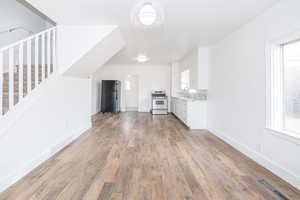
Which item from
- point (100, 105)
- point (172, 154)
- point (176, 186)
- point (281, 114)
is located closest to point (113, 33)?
point (172, 154)

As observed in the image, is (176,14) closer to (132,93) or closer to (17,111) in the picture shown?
(17,111)

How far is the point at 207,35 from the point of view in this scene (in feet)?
12.8

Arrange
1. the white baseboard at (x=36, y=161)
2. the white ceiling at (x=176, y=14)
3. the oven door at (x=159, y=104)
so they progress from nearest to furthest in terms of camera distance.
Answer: the white baseboard at (x=36, y=161) → the white ceiling at (x=176, y=14) → the oven door at (x=159, y=104)

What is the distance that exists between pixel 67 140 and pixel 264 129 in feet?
11.9

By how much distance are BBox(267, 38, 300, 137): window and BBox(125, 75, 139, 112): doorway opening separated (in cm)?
749

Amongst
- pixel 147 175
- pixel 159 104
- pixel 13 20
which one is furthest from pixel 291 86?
pixel 159 104

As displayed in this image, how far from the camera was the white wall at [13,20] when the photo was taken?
13.1 feet

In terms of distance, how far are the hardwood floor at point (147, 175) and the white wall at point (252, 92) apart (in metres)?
0.22

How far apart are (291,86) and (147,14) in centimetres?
216

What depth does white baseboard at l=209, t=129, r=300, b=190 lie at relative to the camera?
83.0 inches

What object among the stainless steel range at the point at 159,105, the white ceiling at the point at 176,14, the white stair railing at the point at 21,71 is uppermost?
the white ceiling at the point at 176,14

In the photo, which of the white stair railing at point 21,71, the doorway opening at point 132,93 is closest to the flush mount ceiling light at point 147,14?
the white stair railing at point 21,71

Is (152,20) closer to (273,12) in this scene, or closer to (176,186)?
(273,12)

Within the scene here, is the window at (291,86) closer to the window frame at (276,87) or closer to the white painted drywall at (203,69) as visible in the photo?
the window frame at (276,87)
